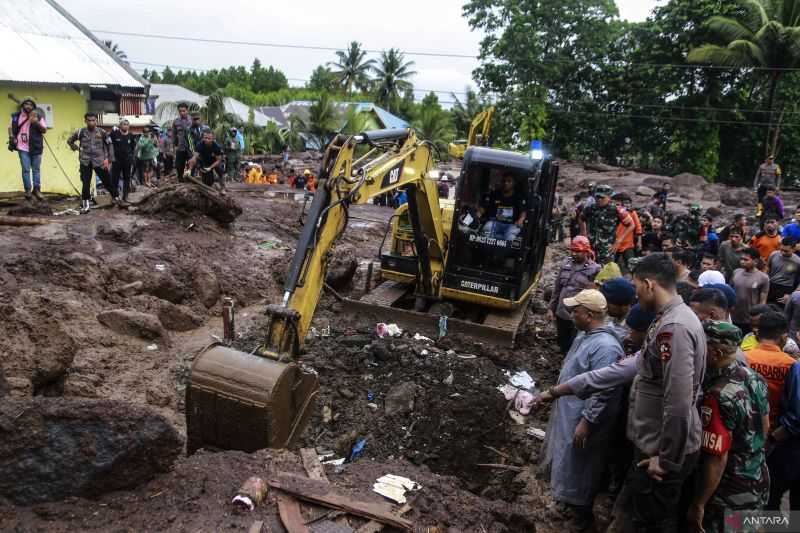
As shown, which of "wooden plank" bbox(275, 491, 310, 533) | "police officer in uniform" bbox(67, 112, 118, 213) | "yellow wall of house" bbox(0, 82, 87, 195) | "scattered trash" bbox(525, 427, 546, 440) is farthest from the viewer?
"yellow wall of house" bbox(0, 82, 87, 195)

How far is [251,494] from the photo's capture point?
141 inches

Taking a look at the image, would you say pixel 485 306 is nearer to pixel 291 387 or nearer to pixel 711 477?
pixel 291 387

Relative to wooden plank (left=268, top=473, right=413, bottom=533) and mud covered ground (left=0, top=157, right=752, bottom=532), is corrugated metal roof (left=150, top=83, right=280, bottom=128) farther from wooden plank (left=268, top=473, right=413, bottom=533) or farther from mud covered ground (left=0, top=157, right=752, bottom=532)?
wooden plank (left=268, top=473, right=413, bottom=533)

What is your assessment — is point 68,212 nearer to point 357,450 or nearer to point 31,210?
point 31,210

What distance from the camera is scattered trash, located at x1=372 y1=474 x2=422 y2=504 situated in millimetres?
3967

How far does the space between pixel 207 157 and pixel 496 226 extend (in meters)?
6.14

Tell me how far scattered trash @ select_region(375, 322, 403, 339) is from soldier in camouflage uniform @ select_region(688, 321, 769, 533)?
4.94 metres

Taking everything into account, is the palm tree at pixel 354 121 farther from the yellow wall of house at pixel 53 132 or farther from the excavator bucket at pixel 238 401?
the excavator bucket at pixel 238 401

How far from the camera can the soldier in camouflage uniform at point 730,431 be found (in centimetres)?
329

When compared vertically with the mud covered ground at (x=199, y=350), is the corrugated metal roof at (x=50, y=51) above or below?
above

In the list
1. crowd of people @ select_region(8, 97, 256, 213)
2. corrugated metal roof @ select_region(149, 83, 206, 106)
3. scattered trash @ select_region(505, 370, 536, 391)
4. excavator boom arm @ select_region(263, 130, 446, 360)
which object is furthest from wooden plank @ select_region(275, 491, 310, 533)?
corrugated metal roof @ select_region(149, 83, 206, 106)

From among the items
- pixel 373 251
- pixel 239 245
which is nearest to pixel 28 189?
pixel 239 245

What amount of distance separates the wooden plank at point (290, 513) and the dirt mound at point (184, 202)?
8015 millimetres

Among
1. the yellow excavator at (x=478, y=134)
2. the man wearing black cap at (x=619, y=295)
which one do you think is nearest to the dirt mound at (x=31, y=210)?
the yellow excavator at (x=478, y=134)
